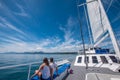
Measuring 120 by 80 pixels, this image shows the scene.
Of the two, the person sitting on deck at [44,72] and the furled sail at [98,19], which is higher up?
the furled sail at [98,19]

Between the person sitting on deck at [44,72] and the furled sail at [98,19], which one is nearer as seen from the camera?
the person sitting on deck at [44,72]

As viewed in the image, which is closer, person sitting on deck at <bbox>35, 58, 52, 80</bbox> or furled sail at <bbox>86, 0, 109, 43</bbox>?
person sitting on deck at <bbox>35, 58, 52, 80</bbox>

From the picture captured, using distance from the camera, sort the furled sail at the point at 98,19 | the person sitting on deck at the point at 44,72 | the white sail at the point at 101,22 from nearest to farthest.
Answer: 1. the white sail at the point at 101,22
2. the person sitting on deck at the point at 44,72
3. the furled sail at the point at 98,19

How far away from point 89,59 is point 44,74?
592 cm

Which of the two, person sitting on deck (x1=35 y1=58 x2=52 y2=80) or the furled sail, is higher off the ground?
the furled sail

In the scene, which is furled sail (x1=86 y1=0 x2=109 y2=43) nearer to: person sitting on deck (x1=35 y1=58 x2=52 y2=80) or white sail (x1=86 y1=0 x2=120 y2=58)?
white sail (x1=86 y1=0 x2=120 y2=58)

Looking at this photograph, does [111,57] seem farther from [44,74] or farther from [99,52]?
[44,74]

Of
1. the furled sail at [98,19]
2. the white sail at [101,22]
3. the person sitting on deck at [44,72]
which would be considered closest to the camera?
the white sail at [101,22]

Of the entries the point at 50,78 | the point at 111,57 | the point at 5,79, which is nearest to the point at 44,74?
the point at 50,78

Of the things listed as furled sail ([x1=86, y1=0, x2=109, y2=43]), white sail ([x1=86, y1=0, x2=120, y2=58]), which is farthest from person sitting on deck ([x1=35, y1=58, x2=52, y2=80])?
furled sail ([x1=86, y1=0, x2=109, y2=43])

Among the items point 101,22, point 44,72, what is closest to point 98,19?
point 101,22

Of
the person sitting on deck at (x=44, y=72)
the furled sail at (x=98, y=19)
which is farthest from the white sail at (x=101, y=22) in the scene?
the person sitting on deck at (x=44, y=72)

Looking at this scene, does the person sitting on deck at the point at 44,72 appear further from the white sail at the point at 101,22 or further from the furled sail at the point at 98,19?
the furled sail at the point at 98,19

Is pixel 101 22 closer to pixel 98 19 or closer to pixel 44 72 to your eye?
pixel 98 19
